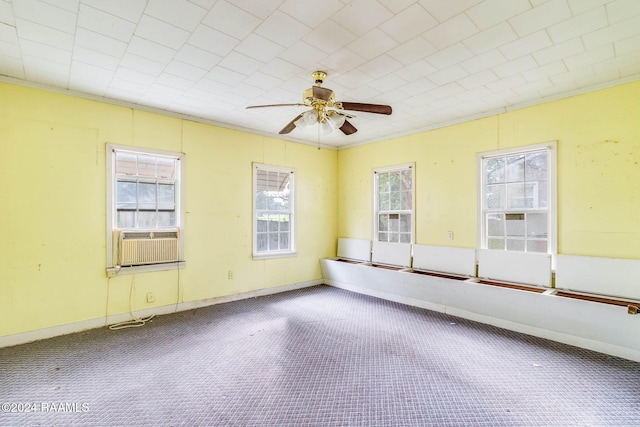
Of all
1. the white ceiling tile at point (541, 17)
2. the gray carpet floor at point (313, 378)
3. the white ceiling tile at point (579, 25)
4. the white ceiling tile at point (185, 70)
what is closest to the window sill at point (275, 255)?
the gray carpet floor at point (313, 378)

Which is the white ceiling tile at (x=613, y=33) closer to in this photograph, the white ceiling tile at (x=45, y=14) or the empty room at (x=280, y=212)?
the empty room at (x=280, y=212)

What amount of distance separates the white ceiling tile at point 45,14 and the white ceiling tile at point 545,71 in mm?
3968

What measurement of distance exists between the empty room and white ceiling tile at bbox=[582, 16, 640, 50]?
0.03 m

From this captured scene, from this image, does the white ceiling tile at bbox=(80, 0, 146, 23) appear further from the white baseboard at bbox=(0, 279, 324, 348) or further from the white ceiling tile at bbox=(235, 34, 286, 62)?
the white baseboard at bbox=(0, 279, 324, 348)

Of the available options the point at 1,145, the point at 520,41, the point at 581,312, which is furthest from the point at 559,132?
the point at 1,145

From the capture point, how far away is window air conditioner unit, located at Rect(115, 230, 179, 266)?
3.71m

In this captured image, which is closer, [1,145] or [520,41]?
[520,41]

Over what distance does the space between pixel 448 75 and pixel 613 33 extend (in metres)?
1.21

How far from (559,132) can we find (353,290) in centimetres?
371

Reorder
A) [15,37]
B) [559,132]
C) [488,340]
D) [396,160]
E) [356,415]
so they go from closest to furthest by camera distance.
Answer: [356,415], [15,37], [488,340], [559,132], [396,160]

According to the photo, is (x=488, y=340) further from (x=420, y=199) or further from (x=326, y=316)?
(x=420, y=199)

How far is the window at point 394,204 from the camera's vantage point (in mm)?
5027

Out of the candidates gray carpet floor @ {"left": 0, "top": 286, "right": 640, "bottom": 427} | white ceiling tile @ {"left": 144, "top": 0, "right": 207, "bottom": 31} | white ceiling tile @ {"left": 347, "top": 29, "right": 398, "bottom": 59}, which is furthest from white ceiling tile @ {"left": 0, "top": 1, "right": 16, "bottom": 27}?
gray carpet floor @ {"left": 0, "top": 286, "right": 640, "bottom": 427}

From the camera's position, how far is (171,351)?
9.76 ft
